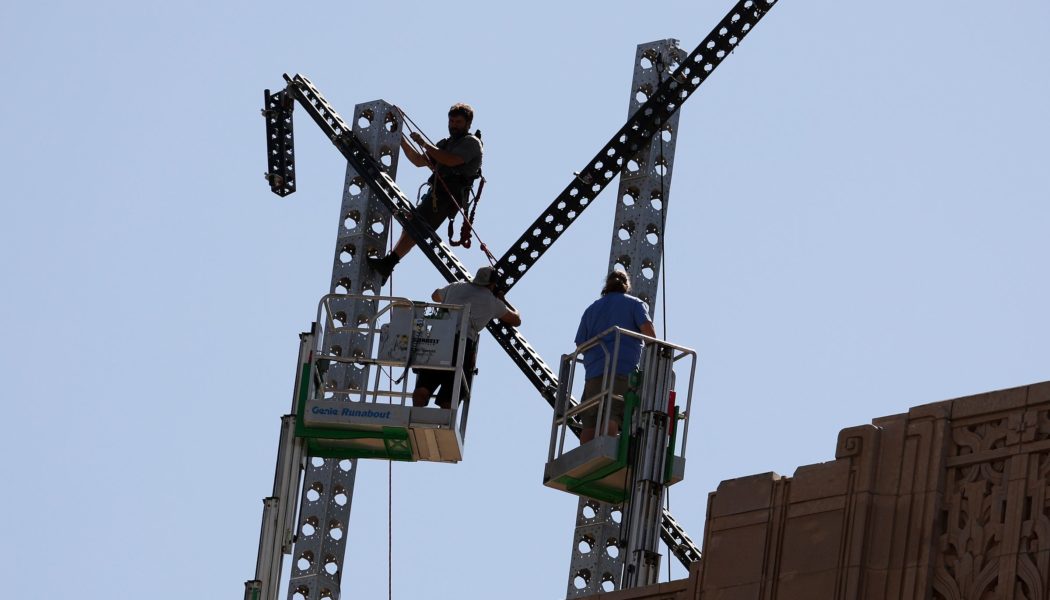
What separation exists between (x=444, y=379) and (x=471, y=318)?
0.59m

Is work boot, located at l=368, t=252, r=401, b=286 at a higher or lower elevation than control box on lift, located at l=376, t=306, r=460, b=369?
higher

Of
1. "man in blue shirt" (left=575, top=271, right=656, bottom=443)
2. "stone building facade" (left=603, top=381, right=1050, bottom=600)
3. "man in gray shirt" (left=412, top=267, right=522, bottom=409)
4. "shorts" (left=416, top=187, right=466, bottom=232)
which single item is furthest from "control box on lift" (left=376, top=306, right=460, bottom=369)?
"shorts" (left=416, top=187, right=466, bottom=232)

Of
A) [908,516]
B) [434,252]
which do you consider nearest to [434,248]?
[434,252]

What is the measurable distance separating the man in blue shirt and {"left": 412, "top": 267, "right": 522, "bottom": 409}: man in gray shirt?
36.7 inches

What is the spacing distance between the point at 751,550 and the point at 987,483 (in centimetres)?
182

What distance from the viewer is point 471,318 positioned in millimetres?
23234

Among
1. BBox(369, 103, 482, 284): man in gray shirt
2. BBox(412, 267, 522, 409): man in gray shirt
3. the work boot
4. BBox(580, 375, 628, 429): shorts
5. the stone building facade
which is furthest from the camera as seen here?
the work boot

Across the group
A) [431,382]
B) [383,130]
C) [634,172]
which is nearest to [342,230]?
[383,130]

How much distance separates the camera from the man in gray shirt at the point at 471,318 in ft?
75.9

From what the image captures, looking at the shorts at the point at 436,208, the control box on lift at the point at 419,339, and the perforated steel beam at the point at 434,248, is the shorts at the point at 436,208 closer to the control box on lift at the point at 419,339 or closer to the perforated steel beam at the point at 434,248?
the perforated steel beam at the point at 434,248

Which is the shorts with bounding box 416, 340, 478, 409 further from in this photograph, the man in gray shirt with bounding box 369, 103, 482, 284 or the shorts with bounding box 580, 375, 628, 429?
the man in gray shirt with bounding box 369, 103, 482, 284

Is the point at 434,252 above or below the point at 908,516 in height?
above

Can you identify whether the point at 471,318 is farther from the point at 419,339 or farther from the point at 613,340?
the point at 613,340

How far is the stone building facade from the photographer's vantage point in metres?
17.3
